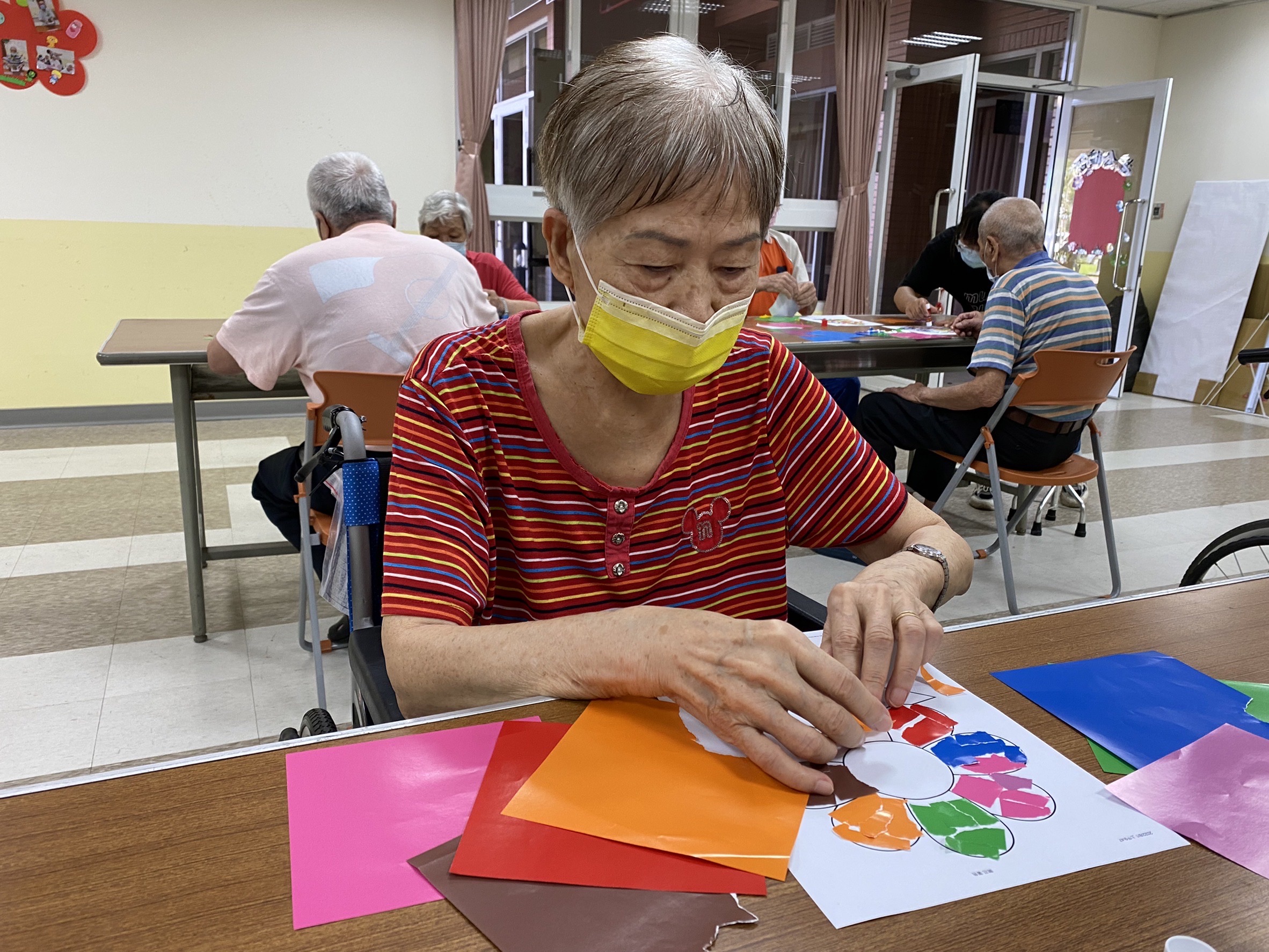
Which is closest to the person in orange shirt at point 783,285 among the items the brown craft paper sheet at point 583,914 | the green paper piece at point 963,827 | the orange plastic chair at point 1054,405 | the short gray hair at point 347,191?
the orange plastic chair at point 1054,405

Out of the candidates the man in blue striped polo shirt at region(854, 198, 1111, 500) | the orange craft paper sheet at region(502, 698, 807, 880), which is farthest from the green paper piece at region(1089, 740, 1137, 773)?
the man in blue striped polo shirt at region(854, 198, 1111, 500)

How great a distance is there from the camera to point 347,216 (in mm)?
2488

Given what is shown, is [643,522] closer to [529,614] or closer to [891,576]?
[529,614]

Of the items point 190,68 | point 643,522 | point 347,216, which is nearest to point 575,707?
point 643,522

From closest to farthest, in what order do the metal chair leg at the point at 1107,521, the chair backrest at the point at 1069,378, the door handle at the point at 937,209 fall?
the chair backrest at the point at 1069,378 → the metal chair leg at the point at 1107,521 → the door handle at the point at 937,209

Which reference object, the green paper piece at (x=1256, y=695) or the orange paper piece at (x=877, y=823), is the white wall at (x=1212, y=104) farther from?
the orange paper piece at (x=877, y=823)

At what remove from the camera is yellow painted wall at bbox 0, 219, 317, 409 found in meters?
4.94

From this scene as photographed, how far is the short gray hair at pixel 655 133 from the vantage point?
863 mm

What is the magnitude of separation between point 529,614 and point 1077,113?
7.58 m

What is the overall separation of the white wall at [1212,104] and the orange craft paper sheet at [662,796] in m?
8.03

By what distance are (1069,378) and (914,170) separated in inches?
199

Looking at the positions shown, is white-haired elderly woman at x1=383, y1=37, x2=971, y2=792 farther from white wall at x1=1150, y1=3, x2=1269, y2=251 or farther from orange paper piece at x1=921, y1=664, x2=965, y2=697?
white wall at x1=1150, y1=3, x2=1269, y2=251

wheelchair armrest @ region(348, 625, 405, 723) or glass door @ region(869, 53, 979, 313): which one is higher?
glass door @ region(869, 53, 979, 313)

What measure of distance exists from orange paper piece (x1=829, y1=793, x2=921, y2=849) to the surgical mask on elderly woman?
0.48 m
